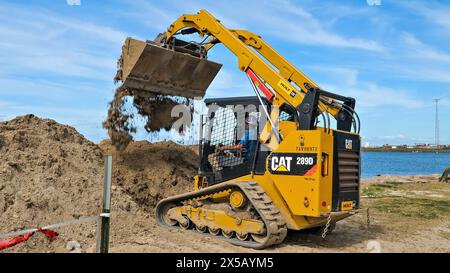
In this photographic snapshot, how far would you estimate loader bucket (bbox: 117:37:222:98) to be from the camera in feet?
32.3

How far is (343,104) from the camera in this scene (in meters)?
Answer: 8.46

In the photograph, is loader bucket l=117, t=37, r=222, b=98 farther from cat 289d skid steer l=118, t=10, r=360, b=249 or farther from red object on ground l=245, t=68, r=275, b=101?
red object on ground l=245, t=68, r=275, b=101

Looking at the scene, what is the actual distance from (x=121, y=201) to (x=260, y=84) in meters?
3.73

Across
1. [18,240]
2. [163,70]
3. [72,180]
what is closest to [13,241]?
[18,240]

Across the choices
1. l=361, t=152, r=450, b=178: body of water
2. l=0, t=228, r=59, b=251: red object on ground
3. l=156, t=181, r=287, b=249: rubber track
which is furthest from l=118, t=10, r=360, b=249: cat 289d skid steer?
l=361, t=152, r=450, b=178: body of water

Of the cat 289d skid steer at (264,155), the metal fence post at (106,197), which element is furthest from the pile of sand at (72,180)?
the metal fence post at (106,197)

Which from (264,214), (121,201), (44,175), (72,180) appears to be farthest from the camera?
(121,201)

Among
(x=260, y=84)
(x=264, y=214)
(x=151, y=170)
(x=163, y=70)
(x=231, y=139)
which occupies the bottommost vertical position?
(x=264, y=214)

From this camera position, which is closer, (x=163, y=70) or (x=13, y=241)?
(x=13, y=241)

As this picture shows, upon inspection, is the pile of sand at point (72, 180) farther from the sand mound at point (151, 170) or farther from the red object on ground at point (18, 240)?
the red object on ground at point (18, 240)

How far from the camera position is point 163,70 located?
10289 millimetres

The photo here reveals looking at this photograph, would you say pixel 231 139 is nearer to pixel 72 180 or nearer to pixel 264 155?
pixel 264 155

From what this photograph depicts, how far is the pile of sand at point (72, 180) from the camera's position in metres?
7.79
